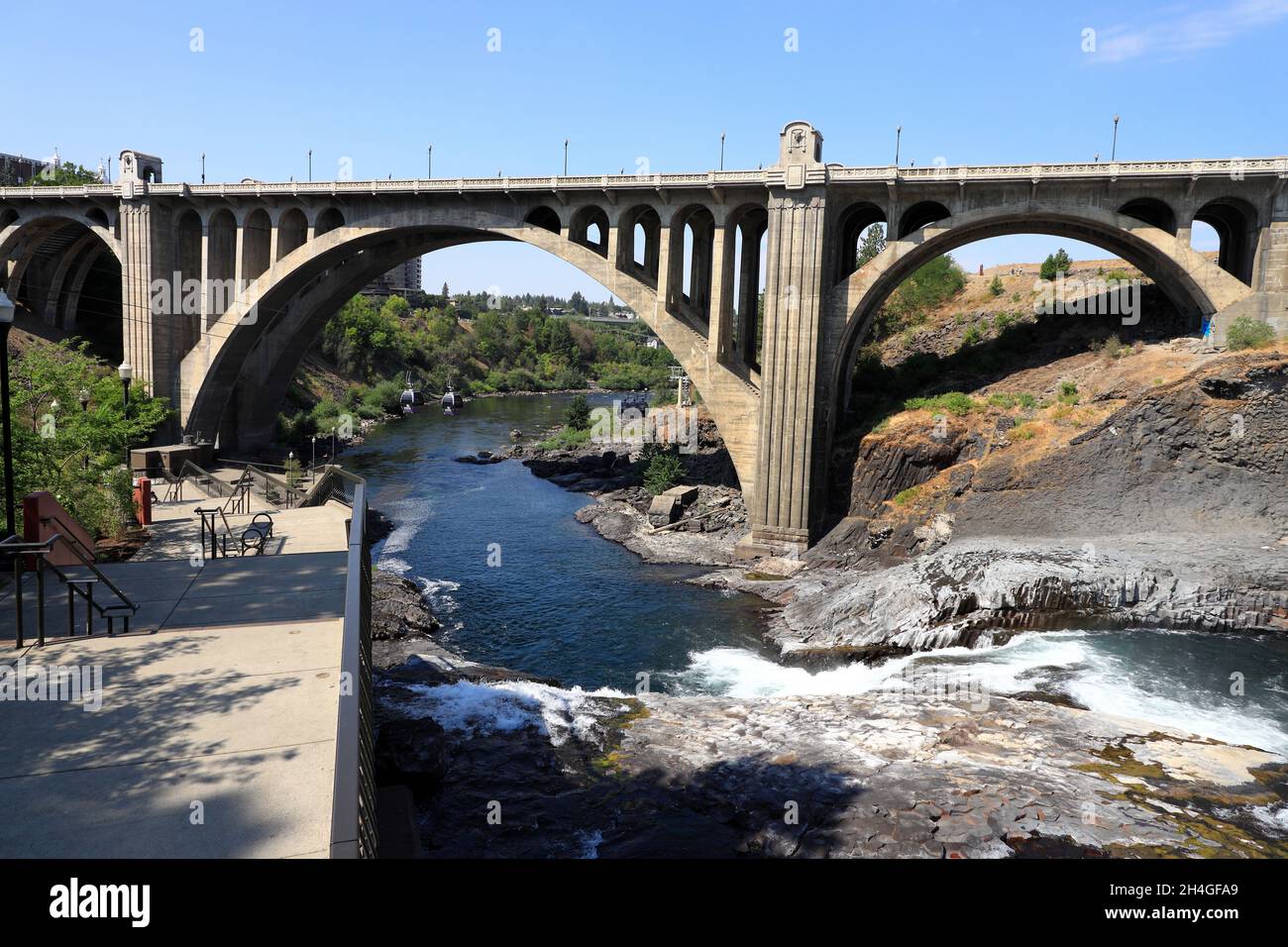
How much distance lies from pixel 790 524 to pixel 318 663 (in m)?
21.0

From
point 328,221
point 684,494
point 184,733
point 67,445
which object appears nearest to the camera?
point 184,733

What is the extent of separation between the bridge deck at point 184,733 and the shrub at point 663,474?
2456 centimetres

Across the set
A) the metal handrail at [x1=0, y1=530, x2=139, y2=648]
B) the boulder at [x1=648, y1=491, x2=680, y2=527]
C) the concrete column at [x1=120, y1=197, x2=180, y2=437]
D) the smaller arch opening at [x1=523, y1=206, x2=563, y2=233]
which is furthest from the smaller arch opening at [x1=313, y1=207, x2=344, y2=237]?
the metal handrail at [x1=0, y1=530, x2=139, y2=648]

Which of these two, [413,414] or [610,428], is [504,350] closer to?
[413,414]

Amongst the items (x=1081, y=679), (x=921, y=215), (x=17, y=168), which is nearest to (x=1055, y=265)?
(x=921, y=215)

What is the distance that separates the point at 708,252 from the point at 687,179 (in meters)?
4.57

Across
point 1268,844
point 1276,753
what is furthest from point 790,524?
point 1268,844

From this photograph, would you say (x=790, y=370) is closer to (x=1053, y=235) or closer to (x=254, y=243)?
(x=1053, y=235)

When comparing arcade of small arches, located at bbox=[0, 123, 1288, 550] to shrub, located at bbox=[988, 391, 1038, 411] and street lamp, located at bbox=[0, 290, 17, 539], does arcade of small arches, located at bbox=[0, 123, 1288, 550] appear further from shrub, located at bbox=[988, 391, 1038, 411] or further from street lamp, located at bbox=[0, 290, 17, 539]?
street lamp, located at bbox=[0, 290, 17, 539]

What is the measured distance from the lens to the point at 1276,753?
1430 cm

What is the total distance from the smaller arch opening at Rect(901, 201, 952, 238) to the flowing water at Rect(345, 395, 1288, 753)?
1304 cm

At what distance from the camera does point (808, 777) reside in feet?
42.9

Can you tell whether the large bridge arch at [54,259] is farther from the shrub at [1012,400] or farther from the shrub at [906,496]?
the shrub at [1012,400]

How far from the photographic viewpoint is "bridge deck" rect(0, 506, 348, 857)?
559 cm
